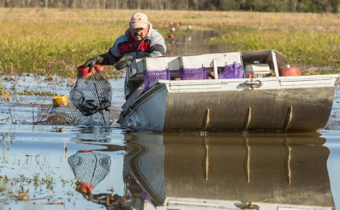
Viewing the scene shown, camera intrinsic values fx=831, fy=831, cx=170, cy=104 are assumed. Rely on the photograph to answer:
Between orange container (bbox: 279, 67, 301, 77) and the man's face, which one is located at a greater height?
the man's face

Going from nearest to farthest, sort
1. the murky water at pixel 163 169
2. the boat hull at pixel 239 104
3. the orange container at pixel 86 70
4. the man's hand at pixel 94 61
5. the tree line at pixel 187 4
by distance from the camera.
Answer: the murky water at pixel 163 169 → the boat hull at pixel 239 104 → the man's hand at pixel 94 61 → the orange container at pixel 86 70 → the tree line at pixel 187 4

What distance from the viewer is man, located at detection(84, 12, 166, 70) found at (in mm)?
11133

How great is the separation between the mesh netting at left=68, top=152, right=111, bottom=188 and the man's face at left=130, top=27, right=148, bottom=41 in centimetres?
209

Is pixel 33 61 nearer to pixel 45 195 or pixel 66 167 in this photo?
pixel 66 167

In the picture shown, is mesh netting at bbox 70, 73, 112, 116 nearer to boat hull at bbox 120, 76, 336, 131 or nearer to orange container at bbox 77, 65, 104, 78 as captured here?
orange container at bbox 77, 65, 104, 78

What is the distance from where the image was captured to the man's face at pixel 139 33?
11178mm

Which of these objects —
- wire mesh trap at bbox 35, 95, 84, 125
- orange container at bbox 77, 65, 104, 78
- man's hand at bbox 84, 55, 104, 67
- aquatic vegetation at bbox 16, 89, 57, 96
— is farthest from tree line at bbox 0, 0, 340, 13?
man's hand at bbox 84, 55, 104, 67

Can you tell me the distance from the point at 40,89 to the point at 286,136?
6962 millimetres

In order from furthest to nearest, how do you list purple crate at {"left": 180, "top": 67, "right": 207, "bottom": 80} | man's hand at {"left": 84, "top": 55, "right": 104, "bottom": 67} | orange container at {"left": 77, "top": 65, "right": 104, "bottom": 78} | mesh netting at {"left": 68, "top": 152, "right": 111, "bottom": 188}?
orange container at {"left": 77, "top": 65, "right": 104, "bottom": 78} < man's hand at {"left": 84, "top": 55, "right": 104, "bottom": 67} < purple crate at {"left": 180, "top": 67, "right": 207, "bottom": 80} < mesh netting at {"left": 68, "top": 152, "right": 111, "bottom": 188}

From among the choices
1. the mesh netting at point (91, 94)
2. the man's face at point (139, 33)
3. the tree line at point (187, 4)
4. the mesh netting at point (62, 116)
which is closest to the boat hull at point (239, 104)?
the man's face at point (139, 33)

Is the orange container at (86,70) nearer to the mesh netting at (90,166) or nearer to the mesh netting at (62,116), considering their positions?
Answer: the mesh netting at (62,116)

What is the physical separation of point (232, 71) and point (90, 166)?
2687mm

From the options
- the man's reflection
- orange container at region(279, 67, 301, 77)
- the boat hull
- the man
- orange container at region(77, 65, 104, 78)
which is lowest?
the man's reflection

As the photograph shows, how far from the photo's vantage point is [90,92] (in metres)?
11.9
